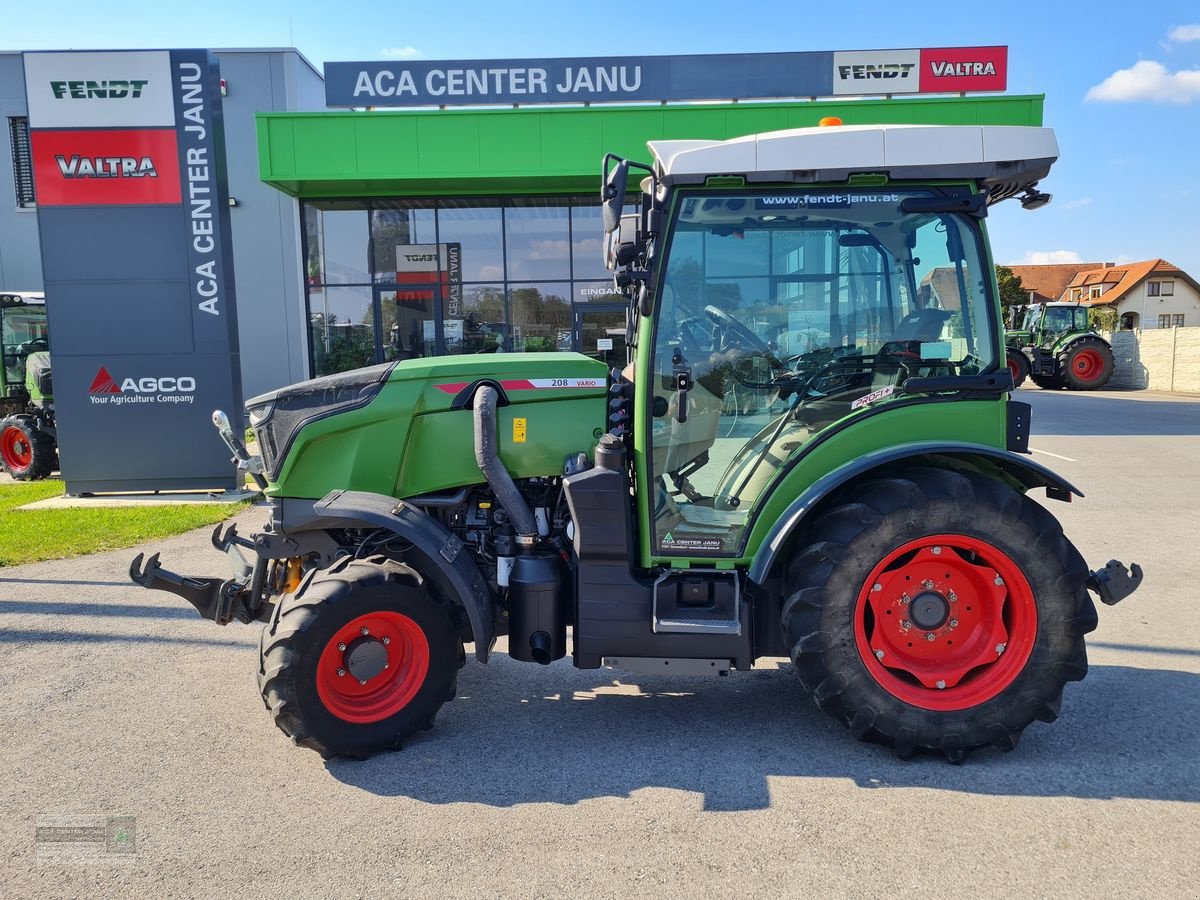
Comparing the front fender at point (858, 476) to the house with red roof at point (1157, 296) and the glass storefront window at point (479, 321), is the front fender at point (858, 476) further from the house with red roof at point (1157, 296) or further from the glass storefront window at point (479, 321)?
the house with red roof at point (1157, 296)

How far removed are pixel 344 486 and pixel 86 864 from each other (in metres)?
1.66

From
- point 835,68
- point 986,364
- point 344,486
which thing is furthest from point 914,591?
point 835,68

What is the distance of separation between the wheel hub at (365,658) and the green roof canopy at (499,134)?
1178cm

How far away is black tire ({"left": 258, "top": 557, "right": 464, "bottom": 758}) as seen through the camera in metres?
3.27

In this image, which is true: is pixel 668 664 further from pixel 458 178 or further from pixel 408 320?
pixel 408 320

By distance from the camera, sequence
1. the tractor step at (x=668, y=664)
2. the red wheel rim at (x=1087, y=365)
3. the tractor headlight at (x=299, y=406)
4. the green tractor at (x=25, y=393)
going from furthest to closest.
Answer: the red wheel rim at (x=1087, y=365)
the green tractor at (x=25, y=393)
the tractor headlight at (x=299, y=406)
the tractor step at (x=668, y=664)

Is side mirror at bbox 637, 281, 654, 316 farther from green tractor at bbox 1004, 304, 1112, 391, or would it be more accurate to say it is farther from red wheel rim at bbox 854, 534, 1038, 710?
green tractor at bbox 1004, 304, 1112, 391

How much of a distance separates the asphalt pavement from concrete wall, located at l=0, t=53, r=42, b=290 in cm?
1896

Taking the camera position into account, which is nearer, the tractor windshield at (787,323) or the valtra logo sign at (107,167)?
the tractor windshield at (787,323)

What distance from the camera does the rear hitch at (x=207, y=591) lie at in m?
3.76

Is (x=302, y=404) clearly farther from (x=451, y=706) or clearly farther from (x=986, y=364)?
(x=986, y=364)

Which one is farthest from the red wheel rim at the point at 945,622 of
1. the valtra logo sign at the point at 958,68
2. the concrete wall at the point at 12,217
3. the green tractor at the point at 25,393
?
the concrete wall at the point at 12,217

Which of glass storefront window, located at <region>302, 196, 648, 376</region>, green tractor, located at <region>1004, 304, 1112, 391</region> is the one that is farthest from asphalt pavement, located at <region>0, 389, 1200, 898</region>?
green tractor, located at <region>1004, 304, 1112, 391</region>

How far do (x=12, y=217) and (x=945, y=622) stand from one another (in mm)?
23017
